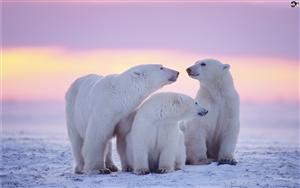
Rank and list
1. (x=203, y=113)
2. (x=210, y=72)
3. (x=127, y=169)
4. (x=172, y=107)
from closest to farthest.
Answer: (x=172, y=107)
(x=127, y=169)
(x=203, y=113)
(x=210, y=72)

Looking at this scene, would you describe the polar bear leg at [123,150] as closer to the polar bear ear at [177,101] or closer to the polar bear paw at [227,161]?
the polar bear ear at [177,101]

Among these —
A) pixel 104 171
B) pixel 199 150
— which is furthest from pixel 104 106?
pixel 199 150

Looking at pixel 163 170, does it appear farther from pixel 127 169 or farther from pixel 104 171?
pixel 104 171

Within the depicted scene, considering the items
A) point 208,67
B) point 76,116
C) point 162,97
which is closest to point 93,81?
point 76,116

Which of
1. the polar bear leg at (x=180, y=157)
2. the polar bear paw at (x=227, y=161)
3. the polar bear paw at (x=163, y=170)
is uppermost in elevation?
the polar bear leg at (x=180, y=157)

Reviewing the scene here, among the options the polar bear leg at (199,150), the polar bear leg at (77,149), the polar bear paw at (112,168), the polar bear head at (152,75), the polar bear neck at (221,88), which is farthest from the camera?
the polar bear neck at (221,88)

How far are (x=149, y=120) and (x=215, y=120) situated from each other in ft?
5.08

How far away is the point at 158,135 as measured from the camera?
8.47 metres

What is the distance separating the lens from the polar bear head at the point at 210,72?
9672 mm

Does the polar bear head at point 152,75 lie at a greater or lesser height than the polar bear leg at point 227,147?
greater

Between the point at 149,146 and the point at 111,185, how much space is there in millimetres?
1077

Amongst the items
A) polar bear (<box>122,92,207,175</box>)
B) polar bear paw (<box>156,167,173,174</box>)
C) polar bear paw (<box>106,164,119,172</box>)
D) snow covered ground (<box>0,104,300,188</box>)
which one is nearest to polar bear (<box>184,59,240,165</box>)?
snow covered ground (<box>0,104,300,188</box>)

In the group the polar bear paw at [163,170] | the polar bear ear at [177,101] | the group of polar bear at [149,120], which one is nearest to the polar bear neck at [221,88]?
the group of polar bear at [149,120]

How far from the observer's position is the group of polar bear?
842cm
